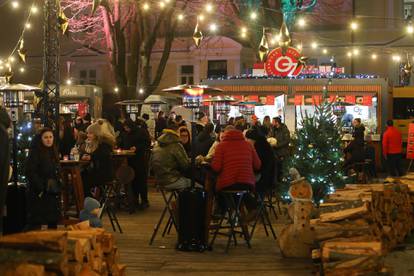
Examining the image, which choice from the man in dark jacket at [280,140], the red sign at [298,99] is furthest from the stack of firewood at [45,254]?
the red sign at [298,99]

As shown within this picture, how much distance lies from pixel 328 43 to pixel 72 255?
29.6m

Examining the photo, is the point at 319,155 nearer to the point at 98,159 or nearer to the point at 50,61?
the point at 98,159

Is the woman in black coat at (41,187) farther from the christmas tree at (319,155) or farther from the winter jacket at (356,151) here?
the winter jacket at (356,151)

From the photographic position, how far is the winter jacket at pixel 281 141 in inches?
558

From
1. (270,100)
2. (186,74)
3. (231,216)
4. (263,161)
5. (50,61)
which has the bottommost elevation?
(231,216)

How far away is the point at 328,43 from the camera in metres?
33.4

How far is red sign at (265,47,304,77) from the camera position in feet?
77.7

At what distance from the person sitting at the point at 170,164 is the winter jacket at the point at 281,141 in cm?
453

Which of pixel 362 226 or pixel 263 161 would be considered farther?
pixel 263 161

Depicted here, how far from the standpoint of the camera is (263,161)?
392 inches

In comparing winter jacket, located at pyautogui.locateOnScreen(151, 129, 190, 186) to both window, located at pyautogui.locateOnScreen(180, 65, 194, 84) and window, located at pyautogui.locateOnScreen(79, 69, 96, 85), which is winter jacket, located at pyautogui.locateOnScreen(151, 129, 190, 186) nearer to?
window, located at pyautogui.locateOnScreen(180, 65, 194, 84)

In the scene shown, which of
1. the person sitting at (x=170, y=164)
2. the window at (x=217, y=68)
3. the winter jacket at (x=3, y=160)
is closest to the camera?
the winter jacket at (x=3, y=160)

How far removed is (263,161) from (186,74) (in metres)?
25.6

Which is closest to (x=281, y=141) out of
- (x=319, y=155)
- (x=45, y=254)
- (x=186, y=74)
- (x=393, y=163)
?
(x=319, y=155)
